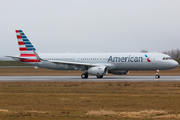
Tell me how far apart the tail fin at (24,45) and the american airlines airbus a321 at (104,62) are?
2.10 ft

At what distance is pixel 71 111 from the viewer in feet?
43.3

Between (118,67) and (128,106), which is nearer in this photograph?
(128,106)

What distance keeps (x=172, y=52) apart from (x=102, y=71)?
157 m

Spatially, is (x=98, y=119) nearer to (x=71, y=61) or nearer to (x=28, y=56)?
(x=71, y=61)

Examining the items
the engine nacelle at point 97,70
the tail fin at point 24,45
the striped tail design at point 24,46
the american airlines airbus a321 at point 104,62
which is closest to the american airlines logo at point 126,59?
the american airlines airbus a321 at point 104,62

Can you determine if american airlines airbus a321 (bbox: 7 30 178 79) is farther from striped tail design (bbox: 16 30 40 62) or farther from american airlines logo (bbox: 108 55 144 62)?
striped tail design (bbox: 16 30 40 62)

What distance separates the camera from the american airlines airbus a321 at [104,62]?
39.8m

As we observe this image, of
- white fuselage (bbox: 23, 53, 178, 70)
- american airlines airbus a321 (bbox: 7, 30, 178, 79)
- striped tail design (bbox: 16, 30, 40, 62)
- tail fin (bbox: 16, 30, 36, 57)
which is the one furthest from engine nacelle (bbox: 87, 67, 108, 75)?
tail fin (bbox: 16, 30, 36, 57)

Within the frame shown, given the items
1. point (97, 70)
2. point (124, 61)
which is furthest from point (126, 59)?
point (97, 70)

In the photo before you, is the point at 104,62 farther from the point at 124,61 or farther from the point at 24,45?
the point at 24,45

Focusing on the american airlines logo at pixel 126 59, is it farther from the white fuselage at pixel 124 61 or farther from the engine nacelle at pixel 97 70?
the engine nacelle at pixel 97 70

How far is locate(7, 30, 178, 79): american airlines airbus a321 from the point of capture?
3975 centimetres

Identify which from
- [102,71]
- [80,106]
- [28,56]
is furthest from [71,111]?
[28,56]

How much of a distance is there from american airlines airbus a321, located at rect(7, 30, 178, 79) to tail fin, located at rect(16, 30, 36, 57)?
2.10 feet
